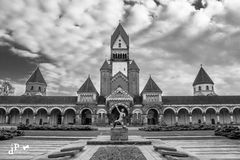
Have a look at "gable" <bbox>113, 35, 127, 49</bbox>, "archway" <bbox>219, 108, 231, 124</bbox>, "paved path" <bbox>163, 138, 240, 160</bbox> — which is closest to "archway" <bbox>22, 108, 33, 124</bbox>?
"gable" <bbox>113, 35, 127, 49</bbox>

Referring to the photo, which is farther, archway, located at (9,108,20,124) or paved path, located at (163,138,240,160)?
archway, located at (9,108,20,124)

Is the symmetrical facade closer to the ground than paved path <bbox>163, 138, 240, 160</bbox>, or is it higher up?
higher up

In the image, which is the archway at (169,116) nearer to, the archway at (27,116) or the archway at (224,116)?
the archway at (224,116)

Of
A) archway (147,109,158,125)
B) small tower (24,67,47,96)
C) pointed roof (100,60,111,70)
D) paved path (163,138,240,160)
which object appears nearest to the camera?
paved path (163,138,240,160)

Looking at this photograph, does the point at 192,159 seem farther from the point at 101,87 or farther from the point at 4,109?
the point at 4,109

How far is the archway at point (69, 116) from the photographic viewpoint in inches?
2186

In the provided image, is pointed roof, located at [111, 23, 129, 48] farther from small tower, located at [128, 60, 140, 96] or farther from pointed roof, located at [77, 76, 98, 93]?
pointed roof, located at [77, 76, 98, 93]

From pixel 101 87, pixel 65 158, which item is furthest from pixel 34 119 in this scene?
pixel 65 158

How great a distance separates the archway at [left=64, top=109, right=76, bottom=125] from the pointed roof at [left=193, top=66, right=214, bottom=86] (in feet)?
137

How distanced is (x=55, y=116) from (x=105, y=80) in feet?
56.2

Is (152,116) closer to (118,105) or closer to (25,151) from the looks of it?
(118,105)

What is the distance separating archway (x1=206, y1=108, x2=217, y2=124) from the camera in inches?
2154

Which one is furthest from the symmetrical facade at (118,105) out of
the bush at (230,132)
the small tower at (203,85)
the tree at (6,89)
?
the bush at (230,132)

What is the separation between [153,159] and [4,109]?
5468 centimetres
